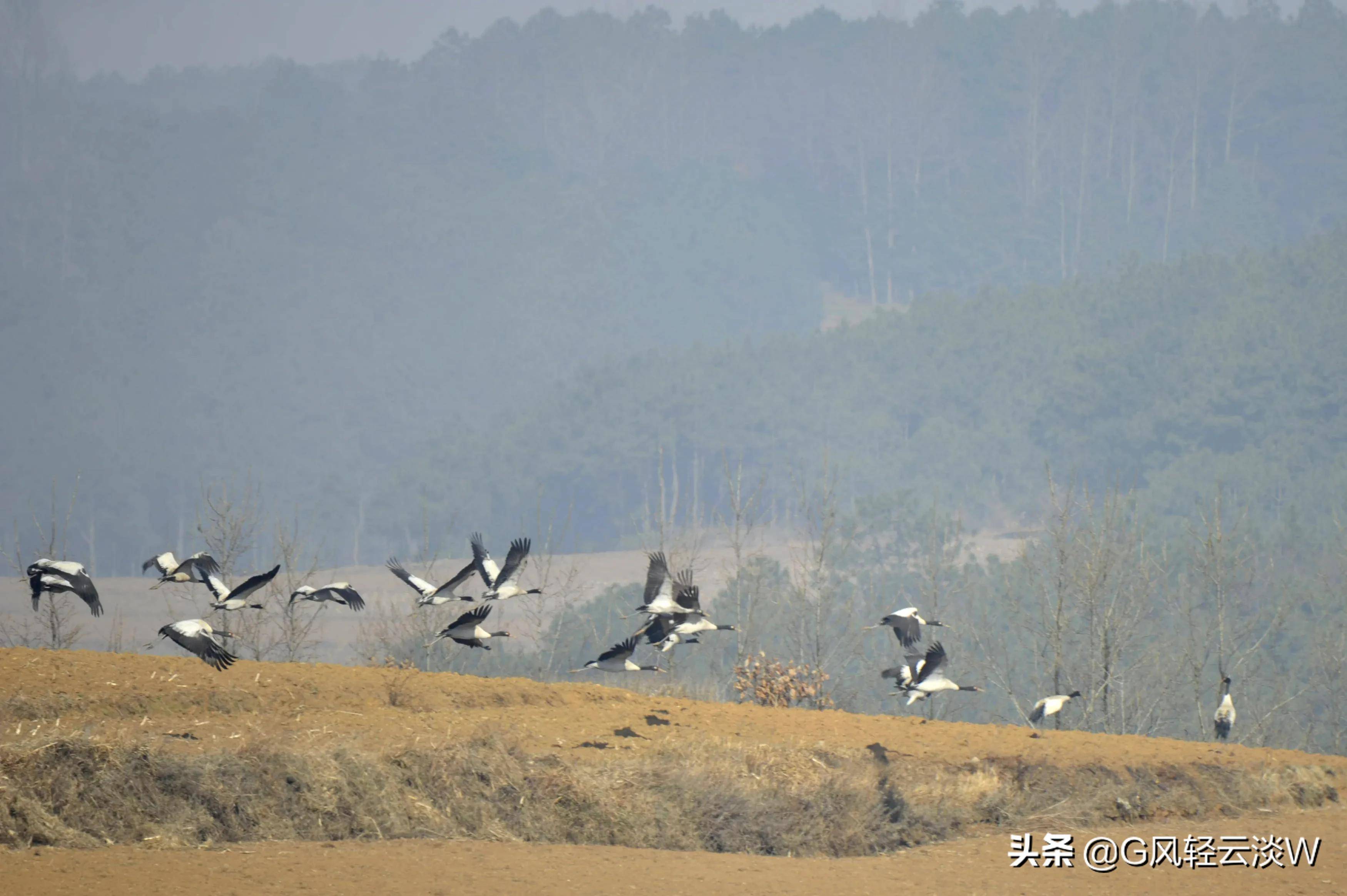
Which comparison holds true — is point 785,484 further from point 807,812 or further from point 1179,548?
point 807,812

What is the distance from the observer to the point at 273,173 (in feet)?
464

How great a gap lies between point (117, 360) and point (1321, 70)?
11291 centimetres

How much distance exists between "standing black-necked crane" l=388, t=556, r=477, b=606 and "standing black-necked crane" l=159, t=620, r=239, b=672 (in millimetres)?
3117

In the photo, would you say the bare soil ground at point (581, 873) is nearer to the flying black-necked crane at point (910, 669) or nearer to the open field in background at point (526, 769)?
the open field in background at point (526, 769)

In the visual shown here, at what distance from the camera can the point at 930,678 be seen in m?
16.1

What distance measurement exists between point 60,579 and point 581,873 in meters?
6.48

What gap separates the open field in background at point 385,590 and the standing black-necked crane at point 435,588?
37.7 m

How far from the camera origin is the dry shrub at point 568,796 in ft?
36.5

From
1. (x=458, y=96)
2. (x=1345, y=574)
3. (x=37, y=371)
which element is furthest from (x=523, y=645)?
(x=458, y=96)

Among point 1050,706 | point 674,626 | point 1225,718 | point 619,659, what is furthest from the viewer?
point 1225,718

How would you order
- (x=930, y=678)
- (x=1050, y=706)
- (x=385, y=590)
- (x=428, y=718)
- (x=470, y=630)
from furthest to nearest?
(x=385, y=590)
(x=1050, y=706)
(x=930, y=678)
(x=470, y=630)
(x=428, y=718)

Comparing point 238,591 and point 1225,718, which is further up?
point 238,591

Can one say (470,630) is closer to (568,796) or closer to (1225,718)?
(568,796)

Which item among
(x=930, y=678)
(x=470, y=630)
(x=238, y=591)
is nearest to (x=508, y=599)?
(x=470, y=630)
